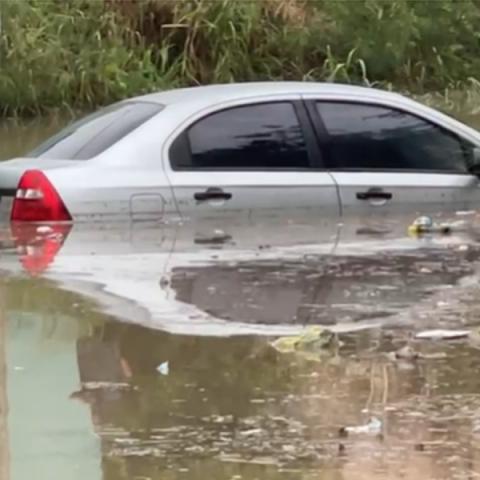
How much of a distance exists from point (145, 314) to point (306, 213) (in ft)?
8.89

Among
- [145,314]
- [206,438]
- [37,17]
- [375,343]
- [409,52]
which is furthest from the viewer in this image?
[409,52]

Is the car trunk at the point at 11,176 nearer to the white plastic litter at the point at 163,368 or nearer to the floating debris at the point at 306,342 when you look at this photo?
the floating debris at the point at 306,342

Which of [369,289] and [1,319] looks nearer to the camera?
[1,319]

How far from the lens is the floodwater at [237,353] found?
19.6 ft

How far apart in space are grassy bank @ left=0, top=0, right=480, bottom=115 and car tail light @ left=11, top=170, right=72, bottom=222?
10657 millimetres

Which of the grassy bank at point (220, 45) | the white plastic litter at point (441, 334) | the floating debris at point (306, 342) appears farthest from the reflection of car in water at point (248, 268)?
the grassy bank at point (220, 45)

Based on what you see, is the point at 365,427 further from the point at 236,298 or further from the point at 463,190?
the point at 463,190

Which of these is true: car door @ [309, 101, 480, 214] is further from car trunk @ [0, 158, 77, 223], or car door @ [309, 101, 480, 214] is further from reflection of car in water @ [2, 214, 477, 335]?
car trunk @ [0, 158, 77, 223]

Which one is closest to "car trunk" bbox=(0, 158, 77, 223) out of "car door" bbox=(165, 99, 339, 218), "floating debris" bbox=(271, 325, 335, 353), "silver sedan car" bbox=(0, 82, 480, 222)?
"silver sedan car" bbox=(0, 82, 480, 222)

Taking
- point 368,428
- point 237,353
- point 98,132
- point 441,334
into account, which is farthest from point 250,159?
point 368,428

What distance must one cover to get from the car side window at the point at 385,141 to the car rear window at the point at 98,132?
1.24m

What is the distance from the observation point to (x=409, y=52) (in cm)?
2419

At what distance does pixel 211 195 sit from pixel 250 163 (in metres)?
0.39

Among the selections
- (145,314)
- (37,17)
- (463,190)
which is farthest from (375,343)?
(37,17)
